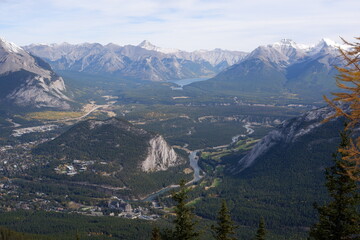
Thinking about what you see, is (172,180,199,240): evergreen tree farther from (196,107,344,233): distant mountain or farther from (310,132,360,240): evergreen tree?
(196,107,344,233): distant mountain

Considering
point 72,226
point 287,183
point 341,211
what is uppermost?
point 341,211

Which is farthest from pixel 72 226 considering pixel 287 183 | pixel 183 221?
pixel 287 183

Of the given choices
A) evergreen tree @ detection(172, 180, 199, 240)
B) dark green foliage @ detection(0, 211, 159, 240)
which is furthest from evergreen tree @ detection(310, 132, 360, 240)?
dark green foliage @ detection(0, 211, 159, 240)

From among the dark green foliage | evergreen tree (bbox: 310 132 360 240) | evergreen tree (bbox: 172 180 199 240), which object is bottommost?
the dark green foliage

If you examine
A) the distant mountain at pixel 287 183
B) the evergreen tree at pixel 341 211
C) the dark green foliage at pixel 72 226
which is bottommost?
the dark green foliage at pixel 72 226

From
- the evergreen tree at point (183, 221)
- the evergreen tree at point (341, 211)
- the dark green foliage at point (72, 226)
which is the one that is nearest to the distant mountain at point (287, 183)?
the dark green foliage at point (72, 226)

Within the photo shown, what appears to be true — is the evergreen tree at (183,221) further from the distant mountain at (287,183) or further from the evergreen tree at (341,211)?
the distant mountain at (287,183)

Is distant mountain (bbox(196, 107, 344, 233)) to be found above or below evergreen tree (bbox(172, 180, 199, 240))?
below

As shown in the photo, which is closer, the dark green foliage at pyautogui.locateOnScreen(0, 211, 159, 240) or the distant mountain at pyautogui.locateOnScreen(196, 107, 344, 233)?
the dark green foliage at pyautogui.locateOnScreen(0, 211, 159, 240)

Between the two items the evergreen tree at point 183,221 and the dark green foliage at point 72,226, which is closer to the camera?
the evergreen tree at point 183,221

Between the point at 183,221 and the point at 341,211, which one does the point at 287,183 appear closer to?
the point at 183,221

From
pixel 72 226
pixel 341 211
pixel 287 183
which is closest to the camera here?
pixel 341 211
